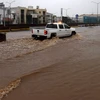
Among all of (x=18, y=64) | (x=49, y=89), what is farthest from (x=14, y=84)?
(x=18, y=64)

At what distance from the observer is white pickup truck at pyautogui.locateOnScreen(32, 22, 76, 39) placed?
831 inches

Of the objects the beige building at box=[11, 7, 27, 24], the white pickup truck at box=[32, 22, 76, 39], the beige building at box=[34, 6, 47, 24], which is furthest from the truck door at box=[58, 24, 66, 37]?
the beige building at box=[34, 6, 47, 24]

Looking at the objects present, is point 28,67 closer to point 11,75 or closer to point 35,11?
point 11,75

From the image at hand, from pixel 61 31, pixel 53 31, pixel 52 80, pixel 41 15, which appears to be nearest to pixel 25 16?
pixel 41 15

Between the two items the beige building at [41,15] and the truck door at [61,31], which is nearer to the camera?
the truck door at [61,31]

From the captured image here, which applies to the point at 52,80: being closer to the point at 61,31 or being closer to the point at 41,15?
the point at 61,31

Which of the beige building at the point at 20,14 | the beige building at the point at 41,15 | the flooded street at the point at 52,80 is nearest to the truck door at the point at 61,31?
the flooded street at the point at 52,80

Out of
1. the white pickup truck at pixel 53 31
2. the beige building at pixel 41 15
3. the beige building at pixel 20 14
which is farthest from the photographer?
the beige building at pixel 41 15

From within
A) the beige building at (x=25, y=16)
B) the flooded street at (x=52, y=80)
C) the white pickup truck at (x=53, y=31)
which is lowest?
the flooded street at (x=52, y=80)

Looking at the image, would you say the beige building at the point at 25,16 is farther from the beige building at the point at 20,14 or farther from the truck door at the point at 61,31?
the truck door at the point at 61,31

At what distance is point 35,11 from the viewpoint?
363 feet

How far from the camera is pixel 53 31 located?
21844 millimetres

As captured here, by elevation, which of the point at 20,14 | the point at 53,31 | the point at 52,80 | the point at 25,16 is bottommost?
the point at 52,80

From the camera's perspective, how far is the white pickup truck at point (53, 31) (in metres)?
21.1
